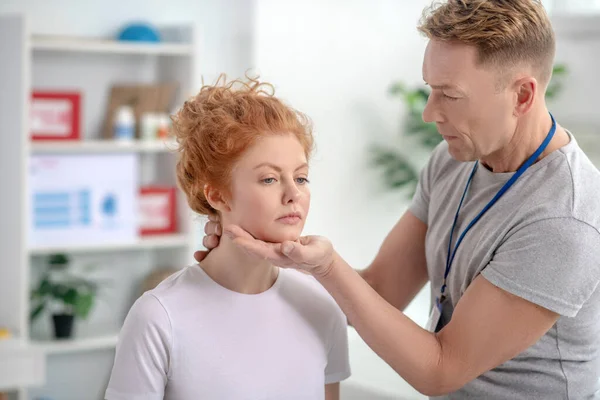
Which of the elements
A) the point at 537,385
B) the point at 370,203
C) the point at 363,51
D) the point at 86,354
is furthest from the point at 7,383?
the point at 537,385

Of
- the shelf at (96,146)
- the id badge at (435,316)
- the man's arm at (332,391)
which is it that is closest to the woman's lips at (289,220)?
the man's arm at (332,391)

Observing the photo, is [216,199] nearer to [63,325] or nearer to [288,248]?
[288,248]

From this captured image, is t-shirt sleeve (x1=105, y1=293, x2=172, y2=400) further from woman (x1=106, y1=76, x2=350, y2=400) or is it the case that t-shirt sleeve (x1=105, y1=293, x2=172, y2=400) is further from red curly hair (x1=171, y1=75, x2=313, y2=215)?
red curly hair (x1=171, y1=75, x2=313, y2=215)

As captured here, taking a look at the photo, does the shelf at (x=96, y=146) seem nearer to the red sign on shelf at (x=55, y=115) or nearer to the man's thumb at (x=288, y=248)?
the red sign on shelf at (x=55, y=115)

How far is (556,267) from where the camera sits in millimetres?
1444

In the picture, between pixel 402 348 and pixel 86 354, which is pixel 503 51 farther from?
pixel 86 354

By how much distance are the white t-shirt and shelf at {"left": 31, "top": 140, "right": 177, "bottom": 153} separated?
2.17 metres

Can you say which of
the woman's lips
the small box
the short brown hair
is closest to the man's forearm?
the woman's lips

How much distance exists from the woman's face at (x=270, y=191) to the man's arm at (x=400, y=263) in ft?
1.61

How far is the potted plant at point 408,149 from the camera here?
383 cm

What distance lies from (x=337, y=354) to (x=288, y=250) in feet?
1.06

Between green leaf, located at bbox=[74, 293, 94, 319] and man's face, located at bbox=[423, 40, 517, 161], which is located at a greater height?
man's face, located at bbox=[423, 40, 517, 161]

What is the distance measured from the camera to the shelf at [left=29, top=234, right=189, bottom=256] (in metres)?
3.67

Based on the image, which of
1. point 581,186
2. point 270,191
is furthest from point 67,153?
point 581,186
